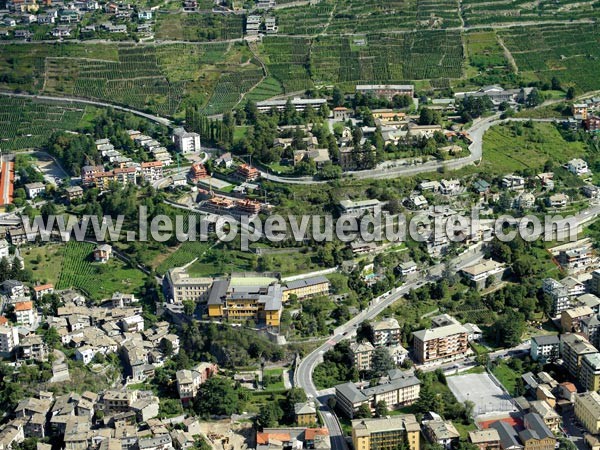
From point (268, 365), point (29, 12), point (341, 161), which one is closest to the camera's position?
point (268, 365)

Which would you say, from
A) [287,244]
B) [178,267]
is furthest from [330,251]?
[178,267]

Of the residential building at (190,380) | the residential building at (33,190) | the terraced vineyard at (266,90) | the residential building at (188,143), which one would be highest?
the terraced vineyard at (266,90)

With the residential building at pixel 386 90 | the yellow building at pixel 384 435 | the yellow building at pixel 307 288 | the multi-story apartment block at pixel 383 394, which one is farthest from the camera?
the residential building at pixel 386 90

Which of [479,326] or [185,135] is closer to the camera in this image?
[479,326]

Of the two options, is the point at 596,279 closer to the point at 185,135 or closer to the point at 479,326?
the point at 479,326

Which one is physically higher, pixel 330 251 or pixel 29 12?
pixel 29 12

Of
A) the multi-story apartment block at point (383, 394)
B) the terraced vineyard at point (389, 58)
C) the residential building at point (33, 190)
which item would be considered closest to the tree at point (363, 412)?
the multi-story apartment block at point (383, 394)

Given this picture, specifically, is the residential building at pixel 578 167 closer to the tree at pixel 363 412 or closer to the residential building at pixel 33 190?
the tree at pixel 363 412

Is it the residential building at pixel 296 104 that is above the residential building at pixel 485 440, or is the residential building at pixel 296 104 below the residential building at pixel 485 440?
above
